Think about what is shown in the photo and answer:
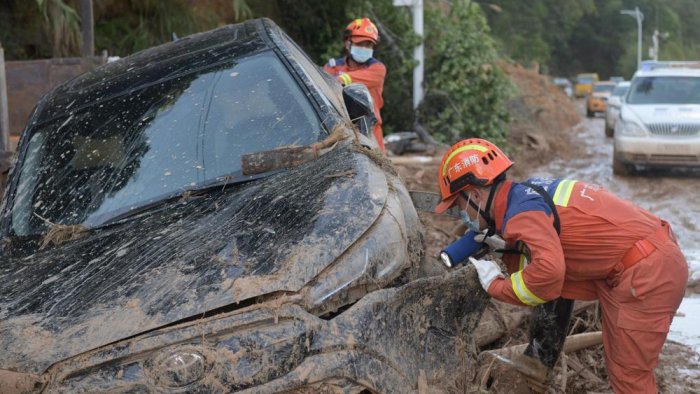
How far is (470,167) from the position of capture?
317 centimetres

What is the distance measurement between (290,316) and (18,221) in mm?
1721

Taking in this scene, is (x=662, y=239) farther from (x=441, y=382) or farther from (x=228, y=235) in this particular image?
(x=228, y=235)

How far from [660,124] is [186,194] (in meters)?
9.75

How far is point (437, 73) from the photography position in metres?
12.9

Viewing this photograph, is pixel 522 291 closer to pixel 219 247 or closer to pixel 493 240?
pixel 493 240

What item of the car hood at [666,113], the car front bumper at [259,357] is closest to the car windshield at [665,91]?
the car hood at [666,113]

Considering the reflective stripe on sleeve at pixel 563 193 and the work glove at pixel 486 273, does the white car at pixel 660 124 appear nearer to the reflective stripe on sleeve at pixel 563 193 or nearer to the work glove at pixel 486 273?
the reflective stripe on sleeve at pixel 563 193

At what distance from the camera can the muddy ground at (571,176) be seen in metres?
4.09

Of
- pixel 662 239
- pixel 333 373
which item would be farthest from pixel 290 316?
pixel 662 239

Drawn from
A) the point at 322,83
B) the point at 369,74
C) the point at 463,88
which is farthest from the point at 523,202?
the point at 463,88

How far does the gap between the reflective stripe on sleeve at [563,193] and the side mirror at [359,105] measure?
114cm

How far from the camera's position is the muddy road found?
8.58 meters

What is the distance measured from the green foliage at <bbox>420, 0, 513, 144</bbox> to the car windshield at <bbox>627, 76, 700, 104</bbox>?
2.02 metres

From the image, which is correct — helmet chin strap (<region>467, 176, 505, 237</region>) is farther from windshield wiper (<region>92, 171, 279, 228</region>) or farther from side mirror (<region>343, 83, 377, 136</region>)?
side mirror (<region>343, 83, 377, 136</region>)
